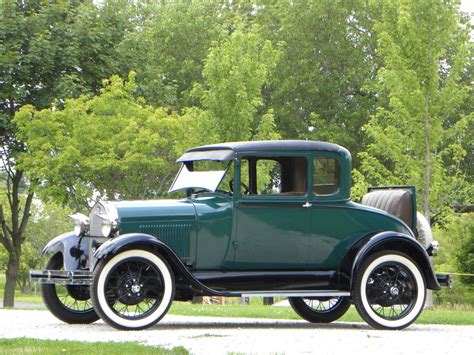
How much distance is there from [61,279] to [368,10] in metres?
30.8

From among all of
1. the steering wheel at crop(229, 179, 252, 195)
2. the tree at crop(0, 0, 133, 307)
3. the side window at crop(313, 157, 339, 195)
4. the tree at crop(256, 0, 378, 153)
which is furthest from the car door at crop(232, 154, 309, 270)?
the tree at crop(256, 0, 378, 153)

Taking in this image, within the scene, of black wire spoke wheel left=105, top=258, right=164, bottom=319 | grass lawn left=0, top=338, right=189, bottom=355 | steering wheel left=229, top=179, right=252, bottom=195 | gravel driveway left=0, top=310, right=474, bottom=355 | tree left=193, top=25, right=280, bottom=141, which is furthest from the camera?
tree left=193, top=25, right=280, bottom=141

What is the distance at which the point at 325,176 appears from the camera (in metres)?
12.0

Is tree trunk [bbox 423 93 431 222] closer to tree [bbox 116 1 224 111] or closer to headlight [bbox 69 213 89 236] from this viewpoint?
headlight [bbox 69 213 89 236]

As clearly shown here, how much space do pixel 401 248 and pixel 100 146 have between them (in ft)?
51.2

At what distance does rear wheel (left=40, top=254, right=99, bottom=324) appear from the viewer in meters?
12.3

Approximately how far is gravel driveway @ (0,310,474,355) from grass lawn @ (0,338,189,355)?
1.18 feet

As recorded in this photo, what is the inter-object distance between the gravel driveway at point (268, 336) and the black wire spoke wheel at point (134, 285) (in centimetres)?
32

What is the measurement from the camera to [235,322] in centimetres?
1313

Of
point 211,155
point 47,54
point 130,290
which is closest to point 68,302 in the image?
point 130,290

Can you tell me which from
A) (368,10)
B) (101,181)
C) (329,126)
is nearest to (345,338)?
(101,181)

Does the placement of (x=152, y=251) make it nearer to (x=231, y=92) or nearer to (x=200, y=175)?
(x=200, y=175)

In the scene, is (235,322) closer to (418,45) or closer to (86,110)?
(418,45)

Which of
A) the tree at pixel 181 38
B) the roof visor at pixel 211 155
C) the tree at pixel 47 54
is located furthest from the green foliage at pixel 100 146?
the roof visor at pixel 211 155
